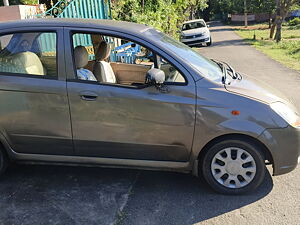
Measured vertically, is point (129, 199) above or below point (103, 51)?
below

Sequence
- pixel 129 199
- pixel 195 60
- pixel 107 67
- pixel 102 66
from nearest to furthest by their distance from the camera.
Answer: pixel 129 199 < pixel 195 60 < pixel 102 66 < pixel 107 67

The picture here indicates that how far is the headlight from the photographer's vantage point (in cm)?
325

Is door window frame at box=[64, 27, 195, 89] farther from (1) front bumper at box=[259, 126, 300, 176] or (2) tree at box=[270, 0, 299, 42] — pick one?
(2) tree at box=[270, 0, 299, 42]

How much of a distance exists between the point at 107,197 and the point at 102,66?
5.17ft

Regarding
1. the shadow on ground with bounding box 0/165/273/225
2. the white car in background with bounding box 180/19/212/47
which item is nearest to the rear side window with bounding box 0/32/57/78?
the shadow on ground with bounding box 0/165/273/225

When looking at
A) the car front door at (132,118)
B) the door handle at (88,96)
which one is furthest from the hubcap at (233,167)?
the door handle at (88,96)

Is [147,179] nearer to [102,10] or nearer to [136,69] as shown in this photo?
[136,69]

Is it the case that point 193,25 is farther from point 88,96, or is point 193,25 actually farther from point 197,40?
point 88,96

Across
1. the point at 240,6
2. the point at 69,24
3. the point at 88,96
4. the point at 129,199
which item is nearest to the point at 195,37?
the point at 69,24

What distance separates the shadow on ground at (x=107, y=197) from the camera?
10.2 feet

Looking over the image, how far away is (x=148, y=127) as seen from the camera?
10.9ft

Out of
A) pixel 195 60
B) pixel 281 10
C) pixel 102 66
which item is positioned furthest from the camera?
pixel 281 10

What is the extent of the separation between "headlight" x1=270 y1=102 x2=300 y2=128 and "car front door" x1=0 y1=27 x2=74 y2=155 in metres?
2.15

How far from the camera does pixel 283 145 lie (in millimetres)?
3250
